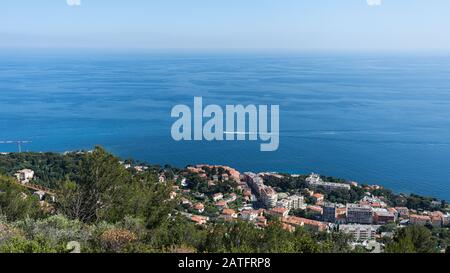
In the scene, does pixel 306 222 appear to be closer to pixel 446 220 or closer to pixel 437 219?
pixel 437 219

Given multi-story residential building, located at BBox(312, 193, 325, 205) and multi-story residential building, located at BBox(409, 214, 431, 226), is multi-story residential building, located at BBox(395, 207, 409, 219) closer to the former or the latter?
multi-story residential building, located at BBox(409, 214, 431, 226)

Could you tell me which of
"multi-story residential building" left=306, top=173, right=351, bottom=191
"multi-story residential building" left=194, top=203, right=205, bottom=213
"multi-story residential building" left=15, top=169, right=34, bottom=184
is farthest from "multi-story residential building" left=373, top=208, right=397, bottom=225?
"multi-story residential building" left=15, top=169, right=34, bottom=184

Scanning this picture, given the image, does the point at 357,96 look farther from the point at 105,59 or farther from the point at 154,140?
the point at 105,59

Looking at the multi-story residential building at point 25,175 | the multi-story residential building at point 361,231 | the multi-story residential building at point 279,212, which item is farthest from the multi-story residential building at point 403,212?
the multi-story residential building at point 25,175

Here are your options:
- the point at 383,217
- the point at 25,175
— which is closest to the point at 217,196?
the point at 383,217

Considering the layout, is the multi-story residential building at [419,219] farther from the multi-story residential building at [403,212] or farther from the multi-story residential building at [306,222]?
the multi-story residential building at [306,222]

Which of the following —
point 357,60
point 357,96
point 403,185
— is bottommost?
point 403,185

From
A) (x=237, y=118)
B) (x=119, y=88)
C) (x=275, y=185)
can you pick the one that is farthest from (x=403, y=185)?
(x=119, y=88)
